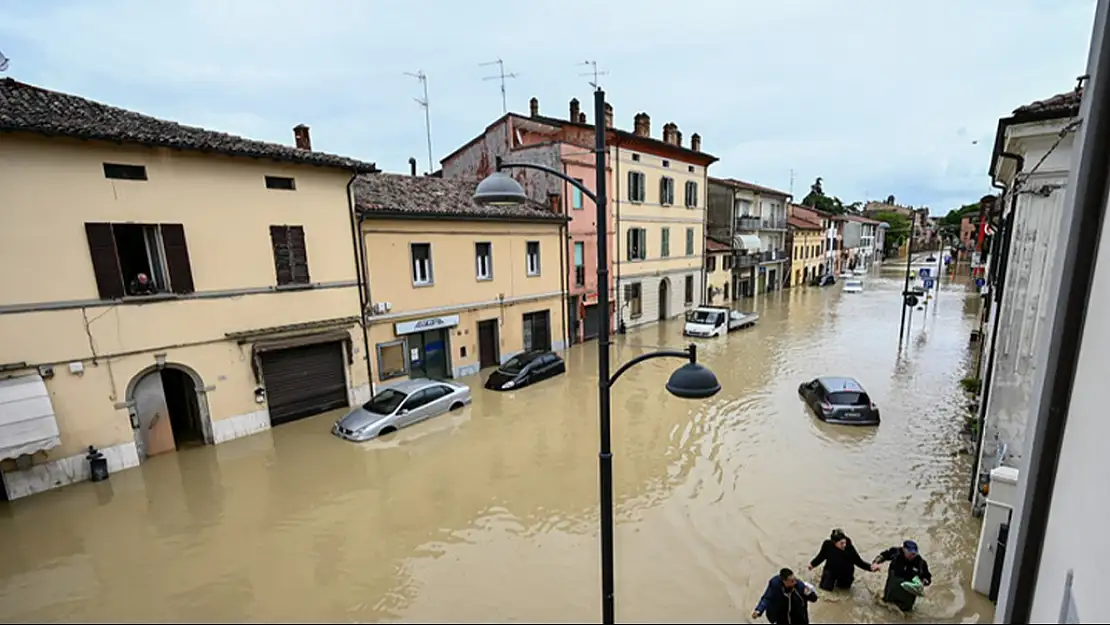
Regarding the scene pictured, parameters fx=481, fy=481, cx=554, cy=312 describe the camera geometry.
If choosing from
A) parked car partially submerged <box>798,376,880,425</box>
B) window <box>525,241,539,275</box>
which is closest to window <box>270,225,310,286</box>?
window <box>525,241,539,275</box>

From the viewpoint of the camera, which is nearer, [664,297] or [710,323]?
[710,323]

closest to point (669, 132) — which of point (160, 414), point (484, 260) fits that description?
point (484, 260)

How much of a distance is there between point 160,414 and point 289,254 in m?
4.93

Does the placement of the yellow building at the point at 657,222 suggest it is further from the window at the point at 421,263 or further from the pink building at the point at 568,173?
the window at the point at 421,263

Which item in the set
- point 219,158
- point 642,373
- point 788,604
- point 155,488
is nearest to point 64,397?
point 155,488

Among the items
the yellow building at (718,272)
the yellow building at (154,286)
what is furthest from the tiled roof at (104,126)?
the yellow building at (718,272)

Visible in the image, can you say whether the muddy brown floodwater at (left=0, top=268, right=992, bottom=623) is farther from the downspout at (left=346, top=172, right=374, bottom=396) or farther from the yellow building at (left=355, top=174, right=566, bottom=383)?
the yellow building at (left=355, top=174, right=566, bottom=383)

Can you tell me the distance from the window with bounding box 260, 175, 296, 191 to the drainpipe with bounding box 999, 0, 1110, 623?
1470cm

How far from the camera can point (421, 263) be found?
16469 mm

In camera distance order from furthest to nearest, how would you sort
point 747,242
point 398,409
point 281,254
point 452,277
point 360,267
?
point 747,242, point 452,277, point 360,267, point 281,254, point 398,409

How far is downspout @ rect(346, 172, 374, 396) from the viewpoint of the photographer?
14.3 meters

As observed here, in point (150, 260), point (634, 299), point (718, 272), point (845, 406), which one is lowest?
point (845, 406)

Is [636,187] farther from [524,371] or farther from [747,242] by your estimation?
[747,242]

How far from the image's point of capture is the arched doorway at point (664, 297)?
93.7 feet
